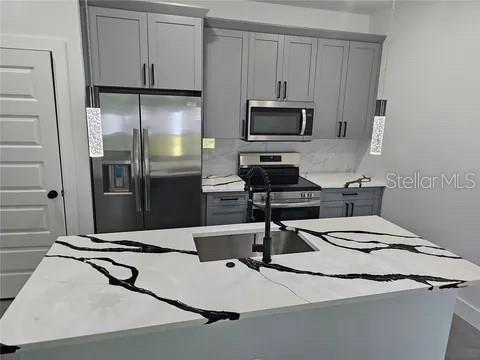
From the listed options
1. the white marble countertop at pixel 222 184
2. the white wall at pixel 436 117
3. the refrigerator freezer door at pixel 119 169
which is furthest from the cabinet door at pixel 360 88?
the refrigerator freezer door at pixel 119 169

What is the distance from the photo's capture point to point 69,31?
2.45 meters

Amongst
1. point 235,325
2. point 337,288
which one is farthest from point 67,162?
point 337,288

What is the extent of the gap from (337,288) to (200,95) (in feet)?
6.68

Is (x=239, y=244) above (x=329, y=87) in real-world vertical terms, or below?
below

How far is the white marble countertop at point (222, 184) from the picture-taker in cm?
298

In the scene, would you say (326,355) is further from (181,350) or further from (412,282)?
(181,350)

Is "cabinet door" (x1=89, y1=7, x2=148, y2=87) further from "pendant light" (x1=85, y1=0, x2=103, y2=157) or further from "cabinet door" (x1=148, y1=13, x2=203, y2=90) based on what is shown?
"pendant light" (x1=85, y1=0, x2=103, y2=157)

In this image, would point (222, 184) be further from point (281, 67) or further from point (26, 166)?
point (26, 166)

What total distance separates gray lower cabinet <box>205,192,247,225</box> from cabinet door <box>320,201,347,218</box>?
0.87 meters

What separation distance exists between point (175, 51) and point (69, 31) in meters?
0.83

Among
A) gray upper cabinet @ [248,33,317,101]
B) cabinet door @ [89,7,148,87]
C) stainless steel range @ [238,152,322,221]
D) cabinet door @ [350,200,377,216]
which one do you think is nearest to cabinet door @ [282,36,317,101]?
gray upper cabinet @ [248,33,317,101]

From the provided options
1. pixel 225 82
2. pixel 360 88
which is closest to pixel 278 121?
pixel 225 82

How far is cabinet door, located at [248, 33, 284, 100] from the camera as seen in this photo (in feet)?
10.1

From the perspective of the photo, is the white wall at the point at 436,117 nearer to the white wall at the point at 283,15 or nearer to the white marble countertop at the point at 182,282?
the white wall at the point at 283,15
